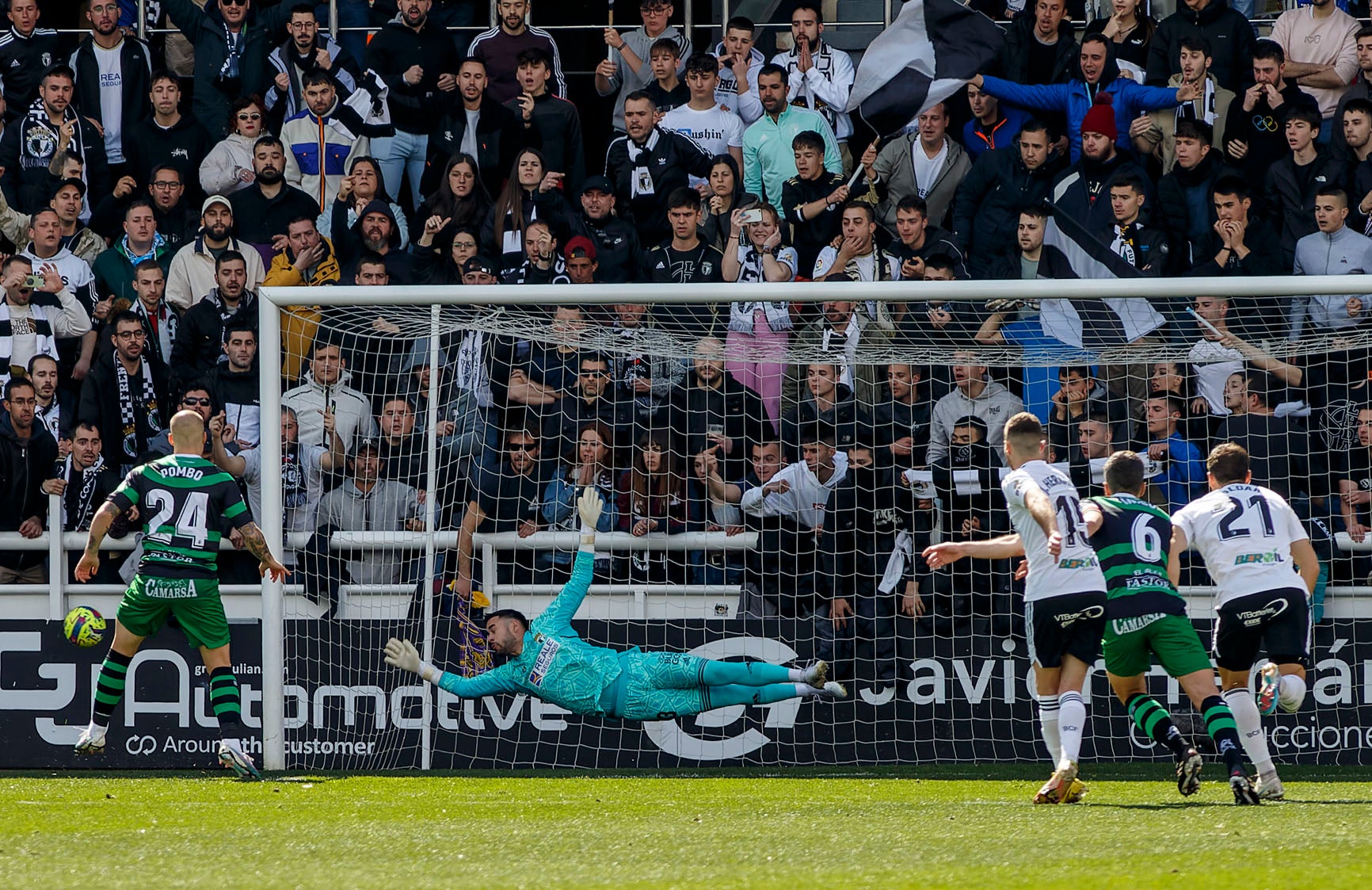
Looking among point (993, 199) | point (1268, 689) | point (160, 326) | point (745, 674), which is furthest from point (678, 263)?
point (1268, 689)

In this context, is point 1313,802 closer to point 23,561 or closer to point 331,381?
point 331,381

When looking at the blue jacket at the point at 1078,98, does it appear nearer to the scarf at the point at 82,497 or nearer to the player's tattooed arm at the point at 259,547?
the player's tattooed arm at the point at 259,547

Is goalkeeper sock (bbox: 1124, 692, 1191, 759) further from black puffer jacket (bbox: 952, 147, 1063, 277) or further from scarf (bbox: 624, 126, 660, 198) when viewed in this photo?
scarf (bbox: 624, 126, 660, 198)

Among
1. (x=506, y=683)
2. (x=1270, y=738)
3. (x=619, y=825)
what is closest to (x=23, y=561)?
(x=506, y=683)

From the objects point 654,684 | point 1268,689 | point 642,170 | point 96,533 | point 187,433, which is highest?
point 642,170

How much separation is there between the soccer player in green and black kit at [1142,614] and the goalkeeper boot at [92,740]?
5.31m

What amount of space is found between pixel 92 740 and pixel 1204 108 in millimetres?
8393

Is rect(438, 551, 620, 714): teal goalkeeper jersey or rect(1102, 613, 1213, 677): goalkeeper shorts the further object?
rect(438, 551, 620, 714): teal goalkeeper jersey

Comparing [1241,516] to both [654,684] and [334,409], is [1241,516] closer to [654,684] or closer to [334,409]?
[654,684]

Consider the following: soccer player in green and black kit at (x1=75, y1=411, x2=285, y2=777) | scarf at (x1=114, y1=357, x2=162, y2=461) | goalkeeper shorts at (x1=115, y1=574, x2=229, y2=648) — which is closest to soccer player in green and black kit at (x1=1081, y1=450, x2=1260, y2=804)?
soccer player in green and black kit at (x1=75, y1=411, x2=285, y2=777)

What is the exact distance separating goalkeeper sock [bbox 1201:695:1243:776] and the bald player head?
529 cm

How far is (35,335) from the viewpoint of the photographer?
1079cm

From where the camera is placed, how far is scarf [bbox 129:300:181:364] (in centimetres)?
1082

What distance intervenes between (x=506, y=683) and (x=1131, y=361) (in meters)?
4.36
